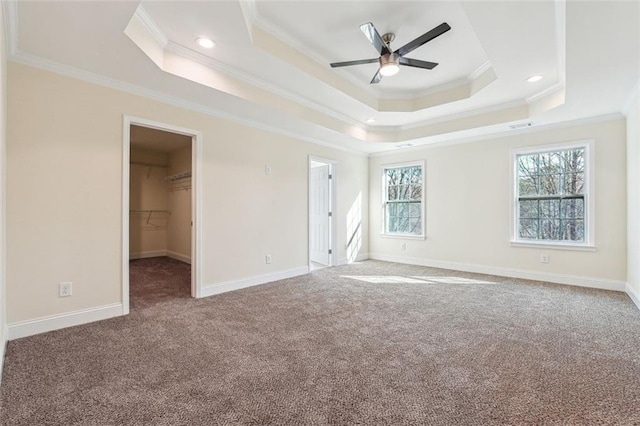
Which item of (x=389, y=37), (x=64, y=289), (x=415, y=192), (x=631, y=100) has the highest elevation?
(x=389, y=37)

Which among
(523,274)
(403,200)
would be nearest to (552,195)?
(523,274)

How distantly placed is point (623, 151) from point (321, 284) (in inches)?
176

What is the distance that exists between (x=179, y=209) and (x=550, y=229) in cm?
704

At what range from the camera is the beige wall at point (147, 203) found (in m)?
6.70

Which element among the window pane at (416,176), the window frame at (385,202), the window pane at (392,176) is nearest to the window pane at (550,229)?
the window frame at (385,202)

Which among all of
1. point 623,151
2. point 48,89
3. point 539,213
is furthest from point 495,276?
point 48,89

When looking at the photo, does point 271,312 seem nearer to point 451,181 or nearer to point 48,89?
point 48,89

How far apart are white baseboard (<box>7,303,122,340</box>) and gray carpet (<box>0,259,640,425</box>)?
0.36ft

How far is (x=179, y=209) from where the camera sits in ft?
22.0

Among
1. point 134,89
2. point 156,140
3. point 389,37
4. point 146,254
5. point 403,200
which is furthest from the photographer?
point 146,254

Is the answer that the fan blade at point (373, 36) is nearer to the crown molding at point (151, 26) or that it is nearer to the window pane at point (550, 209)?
the crown molding at point (151, 26)

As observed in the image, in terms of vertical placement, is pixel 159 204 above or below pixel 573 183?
below

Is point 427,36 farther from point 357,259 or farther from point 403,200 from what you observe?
point 357,259

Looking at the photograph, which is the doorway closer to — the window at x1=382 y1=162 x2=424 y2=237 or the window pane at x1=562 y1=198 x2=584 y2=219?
the window at x1=382 y1=162 x2=424 y2=237
